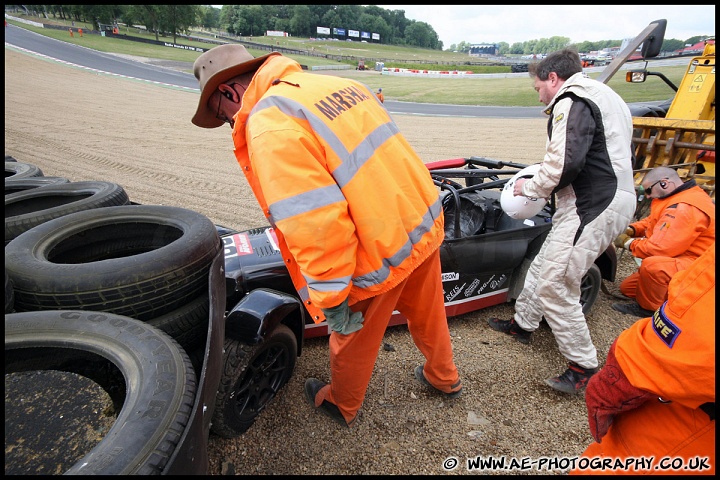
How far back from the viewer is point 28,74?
61.2 ft

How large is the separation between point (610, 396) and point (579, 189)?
162 cm

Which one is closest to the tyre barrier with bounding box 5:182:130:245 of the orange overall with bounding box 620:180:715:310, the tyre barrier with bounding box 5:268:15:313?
the tyre barrier with bounding box 5:268:15:313

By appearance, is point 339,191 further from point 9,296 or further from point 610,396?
point 9,296

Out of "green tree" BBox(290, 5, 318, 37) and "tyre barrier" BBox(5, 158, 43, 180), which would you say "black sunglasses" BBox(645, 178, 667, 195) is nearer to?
"tyre barrier" BBox(5, 158, 43, 180)

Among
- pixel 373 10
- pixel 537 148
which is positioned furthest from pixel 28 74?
pixel 373 10

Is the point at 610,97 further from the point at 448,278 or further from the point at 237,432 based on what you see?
the point at 237,432

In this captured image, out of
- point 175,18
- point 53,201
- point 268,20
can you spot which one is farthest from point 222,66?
point 268,20

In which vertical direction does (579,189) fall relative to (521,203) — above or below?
above

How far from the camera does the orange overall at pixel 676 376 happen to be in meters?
1.13

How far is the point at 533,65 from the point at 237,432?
3213 millimetres

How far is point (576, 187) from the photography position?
8.82 feet

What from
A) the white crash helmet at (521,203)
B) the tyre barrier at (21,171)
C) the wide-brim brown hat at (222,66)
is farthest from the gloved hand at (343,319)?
the tyre barrier at (21,171)

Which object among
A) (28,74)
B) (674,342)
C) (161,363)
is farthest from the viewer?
(28,74)

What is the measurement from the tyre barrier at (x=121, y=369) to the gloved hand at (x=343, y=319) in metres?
0.65
